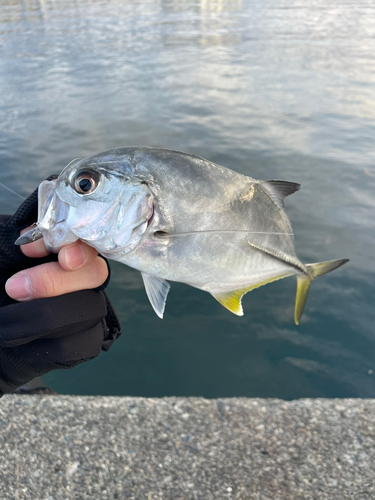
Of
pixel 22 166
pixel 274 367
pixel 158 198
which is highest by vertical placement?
pixel 158 198

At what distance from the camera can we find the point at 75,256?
5.37 feet

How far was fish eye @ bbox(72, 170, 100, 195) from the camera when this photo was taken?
1.47 m

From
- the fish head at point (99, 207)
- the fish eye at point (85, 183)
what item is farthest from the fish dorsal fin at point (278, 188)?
the fish eye at point (85, 183)

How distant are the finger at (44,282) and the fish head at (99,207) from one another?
11.6 inches

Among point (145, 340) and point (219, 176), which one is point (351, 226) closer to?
point (145, 340)

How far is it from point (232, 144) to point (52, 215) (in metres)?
6.06

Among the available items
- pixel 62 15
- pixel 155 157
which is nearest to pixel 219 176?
pixel 155 157

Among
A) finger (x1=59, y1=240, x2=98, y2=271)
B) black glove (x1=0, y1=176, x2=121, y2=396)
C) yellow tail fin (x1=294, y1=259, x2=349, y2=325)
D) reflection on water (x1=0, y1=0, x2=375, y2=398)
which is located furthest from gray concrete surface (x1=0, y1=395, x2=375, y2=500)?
finger (x1=59, y1=240, x2=98, y2=271)

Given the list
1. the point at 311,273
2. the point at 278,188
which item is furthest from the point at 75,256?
the point at 311,273

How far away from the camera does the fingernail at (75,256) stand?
5.31ft

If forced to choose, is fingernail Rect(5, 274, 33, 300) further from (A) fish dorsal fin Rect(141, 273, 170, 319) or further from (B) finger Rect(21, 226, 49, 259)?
(A) fish dorsal fin Rect(141, 273, 170, 319)

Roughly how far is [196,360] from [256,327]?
0.76 meters

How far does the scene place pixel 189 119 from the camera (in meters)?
8.13

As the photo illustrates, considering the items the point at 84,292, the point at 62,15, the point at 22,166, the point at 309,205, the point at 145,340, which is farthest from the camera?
the point at 62,15
